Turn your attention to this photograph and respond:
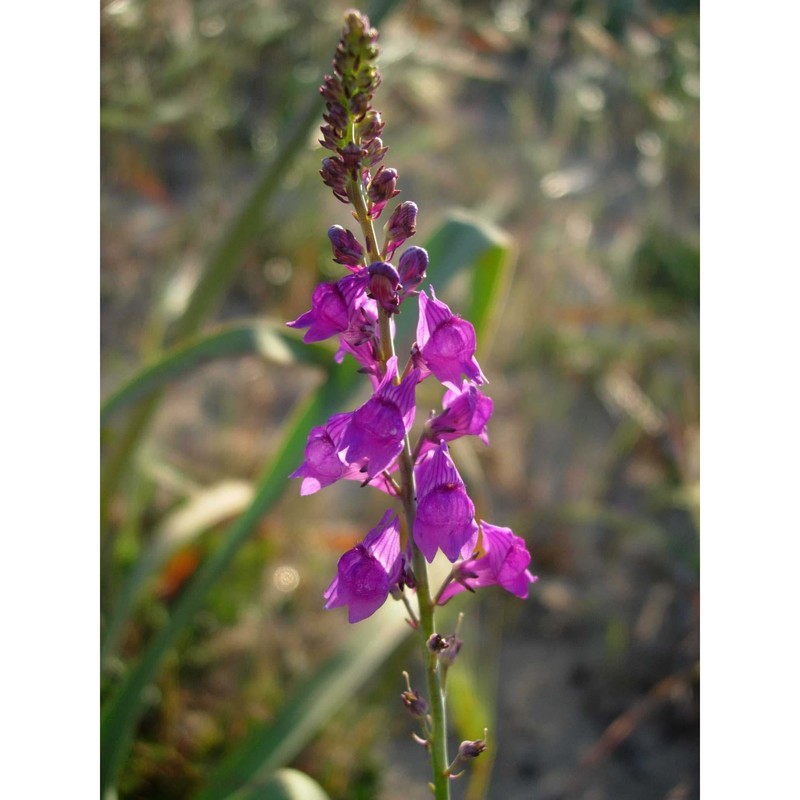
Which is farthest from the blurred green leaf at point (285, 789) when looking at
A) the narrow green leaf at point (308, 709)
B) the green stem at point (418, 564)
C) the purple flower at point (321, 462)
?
the purple flower at point (321, 462)

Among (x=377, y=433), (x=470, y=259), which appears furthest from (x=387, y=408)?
(x=470, y=259)

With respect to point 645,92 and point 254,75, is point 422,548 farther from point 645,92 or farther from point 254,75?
point 254,75

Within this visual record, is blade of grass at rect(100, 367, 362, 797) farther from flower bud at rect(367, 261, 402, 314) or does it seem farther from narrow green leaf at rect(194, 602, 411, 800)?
flower bud at rect(367, 261, 402, 314)

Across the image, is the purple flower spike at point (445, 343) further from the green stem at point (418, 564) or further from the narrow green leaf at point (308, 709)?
the narrow green leaf at point (308, 709)

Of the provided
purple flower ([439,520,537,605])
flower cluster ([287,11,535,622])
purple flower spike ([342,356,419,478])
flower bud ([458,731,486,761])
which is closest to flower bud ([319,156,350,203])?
flower cluster ([287,11,535,622])
